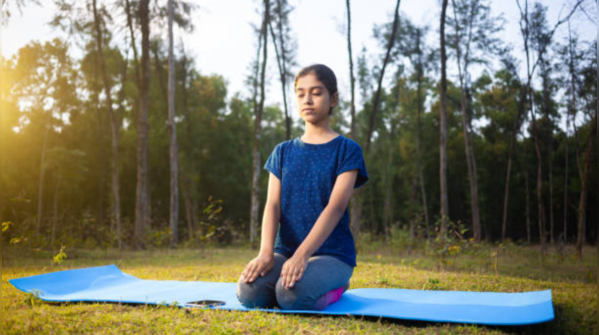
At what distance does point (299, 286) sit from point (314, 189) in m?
0.66

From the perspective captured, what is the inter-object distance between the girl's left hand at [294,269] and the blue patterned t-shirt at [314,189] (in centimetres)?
31

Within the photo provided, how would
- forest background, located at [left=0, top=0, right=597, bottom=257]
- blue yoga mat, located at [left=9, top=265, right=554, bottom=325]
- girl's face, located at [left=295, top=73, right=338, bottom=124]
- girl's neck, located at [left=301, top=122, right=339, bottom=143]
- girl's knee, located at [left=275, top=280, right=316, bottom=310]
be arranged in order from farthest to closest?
forest background, located at [left=0, top=0, right=597, bottom=257] < girl's neck, located at [left=301, top=122, right=339, bottom=143] < girl's face, located at [left=295, top=73, right=338, bottom=124] < girl's knee, located at [left=275, top=280, right=316, bottom=310] < blue yoga mat, located at [left=9, top=265, right=554, bottom=325]

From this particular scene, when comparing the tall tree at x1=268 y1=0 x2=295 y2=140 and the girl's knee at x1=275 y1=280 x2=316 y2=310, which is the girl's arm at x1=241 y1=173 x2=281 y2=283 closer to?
the girl's knee at x1=275 y1=280 x2=316 y2=310

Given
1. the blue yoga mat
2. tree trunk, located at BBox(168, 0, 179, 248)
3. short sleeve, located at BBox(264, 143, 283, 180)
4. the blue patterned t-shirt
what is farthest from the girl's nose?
tree trunk, located at BBox(168, 0, 179, 248)

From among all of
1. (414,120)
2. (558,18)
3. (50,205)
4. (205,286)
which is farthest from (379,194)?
(205,286)

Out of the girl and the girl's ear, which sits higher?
the girl's ear

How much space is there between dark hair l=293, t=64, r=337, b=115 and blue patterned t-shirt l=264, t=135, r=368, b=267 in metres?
0.36

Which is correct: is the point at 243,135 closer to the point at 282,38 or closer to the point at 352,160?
the point at 282,38

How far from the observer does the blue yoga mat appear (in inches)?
106

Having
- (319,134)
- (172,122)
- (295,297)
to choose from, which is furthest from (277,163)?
(172,122)

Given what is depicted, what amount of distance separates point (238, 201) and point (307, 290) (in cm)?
2558

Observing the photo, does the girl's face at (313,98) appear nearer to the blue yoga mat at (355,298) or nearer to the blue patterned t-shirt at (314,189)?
the blue patterned t-shirt at (314,189)

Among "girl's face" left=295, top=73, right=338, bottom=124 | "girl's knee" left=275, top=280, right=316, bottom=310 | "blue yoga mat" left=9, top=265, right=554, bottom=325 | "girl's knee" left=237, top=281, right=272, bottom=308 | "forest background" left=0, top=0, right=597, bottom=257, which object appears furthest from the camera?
"forest background" left=0, top=0, right=597, bottom=257

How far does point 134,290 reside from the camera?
4090mm
